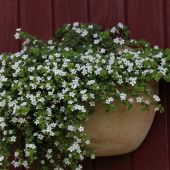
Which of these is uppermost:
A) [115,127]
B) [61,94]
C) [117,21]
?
[117,21]

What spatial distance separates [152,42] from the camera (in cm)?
272

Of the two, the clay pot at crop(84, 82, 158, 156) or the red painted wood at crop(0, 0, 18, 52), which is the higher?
the red painted wood at crop(0, 0, 18, 52)

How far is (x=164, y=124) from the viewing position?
271 centimetres

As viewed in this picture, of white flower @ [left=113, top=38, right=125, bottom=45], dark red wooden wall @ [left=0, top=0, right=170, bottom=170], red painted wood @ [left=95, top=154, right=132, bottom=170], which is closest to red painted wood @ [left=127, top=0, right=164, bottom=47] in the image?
dark red wooden wall @ [left=0, top=0, right=170, bottom=170]

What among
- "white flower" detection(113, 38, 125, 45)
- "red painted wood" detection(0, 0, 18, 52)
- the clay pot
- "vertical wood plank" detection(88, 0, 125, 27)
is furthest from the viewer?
"red painted wood" detection(0, 0, 18, 52)

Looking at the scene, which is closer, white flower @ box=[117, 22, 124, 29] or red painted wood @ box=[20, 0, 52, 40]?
white flower @ box=[117, 22, 124, 29]

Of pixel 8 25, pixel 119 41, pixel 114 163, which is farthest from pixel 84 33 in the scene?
pixel 114 163

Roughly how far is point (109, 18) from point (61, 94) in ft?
1.78

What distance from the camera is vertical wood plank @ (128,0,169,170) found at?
2715 millimetres

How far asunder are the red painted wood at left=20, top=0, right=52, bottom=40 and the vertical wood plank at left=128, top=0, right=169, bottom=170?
355mm

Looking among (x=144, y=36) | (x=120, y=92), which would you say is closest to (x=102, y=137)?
(x=120, y=92)

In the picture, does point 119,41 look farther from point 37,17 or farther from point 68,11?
point 37,17

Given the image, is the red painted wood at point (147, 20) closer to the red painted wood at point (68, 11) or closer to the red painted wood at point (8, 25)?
the red painted wood at point (68, 11)

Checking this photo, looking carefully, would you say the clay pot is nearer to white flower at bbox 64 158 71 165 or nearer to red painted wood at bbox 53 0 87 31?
white flower at bbox 64 158 71 165
